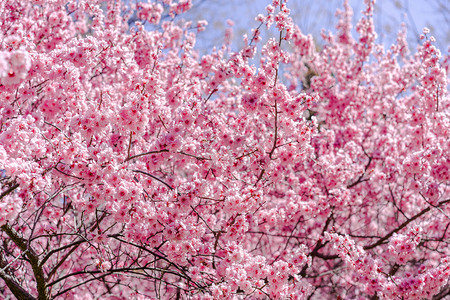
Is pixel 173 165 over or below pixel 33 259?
over

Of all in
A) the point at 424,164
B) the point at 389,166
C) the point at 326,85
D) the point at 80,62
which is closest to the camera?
the point at 80,62

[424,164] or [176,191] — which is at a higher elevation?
[424,164]

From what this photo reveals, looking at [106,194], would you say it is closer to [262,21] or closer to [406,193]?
[262,21]

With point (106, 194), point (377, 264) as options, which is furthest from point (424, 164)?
point (106, 194)

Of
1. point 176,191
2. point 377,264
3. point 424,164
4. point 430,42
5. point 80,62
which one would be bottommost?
point 176,191

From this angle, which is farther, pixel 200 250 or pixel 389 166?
pixel 389 166

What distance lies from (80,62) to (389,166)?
503 cm

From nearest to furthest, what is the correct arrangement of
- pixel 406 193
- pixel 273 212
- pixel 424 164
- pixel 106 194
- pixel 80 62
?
pixel 106 194 < pixel 80 62 < pixel 424 164 < pixel 273 212 < pixel 406 193

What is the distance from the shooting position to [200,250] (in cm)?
479

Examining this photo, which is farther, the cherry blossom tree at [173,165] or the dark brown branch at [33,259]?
the dark brown branch at [33,259]

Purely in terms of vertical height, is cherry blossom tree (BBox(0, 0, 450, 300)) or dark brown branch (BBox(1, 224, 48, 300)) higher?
cherry blossom tree (BBox(0, 0, 450, 300))

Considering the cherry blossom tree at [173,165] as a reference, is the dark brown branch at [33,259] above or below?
below

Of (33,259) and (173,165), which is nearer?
(33,259)

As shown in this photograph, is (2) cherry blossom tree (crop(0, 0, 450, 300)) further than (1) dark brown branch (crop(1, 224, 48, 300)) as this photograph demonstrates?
No
